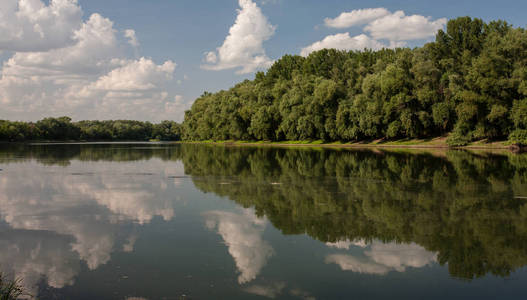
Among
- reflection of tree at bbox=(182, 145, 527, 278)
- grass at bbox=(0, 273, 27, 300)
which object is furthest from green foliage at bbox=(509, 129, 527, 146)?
grass at bbox=(0, 273, 27, 300)

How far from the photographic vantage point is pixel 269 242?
9.30 m

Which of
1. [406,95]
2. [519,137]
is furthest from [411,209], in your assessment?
[406,95]

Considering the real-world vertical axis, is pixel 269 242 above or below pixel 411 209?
below

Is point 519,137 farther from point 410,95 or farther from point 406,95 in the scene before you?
point 410,95

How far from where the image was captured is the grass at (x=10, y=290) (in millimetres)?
6102

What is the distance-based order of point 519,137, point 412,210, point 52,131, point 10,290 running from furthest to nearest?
point 52,131 → point 519,137 → point 412,210 → point 10,290

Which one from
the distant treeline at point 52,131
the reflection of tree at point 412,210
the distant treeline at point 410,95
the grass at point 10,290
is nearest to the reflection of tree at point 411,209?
the reflection of tree at point 412,210

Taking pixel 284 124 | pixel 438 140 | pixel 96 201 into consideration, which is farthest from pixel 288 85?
pixel 96 201

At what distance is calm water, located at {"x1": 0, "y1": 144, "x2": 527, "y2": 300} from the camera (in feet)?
22.2

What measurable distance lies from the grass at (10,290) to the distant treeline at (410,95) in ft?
191

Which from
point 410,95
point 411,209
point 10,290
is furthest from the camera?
point 410,95

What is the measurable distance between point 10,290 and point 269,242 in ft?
16.9

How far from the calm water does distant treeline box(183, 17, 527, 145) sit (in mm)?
44848

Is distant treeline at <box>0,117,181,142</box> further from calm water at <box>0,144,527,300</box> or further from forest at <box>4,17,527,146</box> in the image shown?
calm water at <box>0,144,527,300</box>
